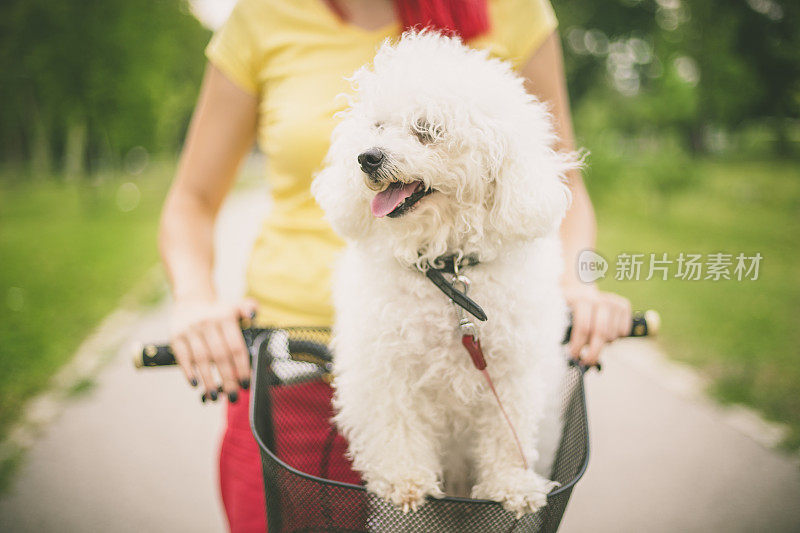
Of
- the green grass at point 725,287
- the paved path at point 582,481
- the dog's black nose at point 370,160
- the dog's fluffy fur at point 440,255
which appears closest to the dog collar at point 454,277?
the dog's fluffy fur at point 440,255

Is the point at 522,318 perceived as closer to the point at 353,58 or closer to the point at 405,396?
the point at 405,396

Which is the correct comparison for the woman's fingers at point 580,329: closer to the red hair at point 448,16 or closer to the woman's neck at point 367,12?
the red hair at point 448,16

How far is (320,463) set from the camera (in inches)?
59.2

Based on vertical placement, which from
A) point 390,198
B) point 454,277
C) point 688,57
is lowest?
point 454,277

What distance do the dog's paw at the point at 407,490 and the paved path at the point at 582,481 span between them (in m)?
2.29

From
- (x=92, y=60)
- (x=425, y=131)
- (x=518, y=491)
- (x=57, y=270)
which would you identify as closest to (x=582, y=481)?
(x=518, y=491)

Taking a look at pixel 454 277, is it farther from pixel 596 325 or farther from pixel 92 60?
pixel 92 60

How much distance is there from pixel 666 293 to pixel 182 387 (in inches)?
234

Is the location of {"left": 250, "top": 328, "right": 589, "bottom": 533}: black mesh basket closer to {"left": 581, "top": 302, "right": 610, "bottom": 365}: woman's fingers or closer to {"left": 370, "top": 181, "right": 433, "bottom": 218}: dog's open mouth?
{"left": 581, "top": 302, "right": 610, "bottom": 365}: woman's fingers

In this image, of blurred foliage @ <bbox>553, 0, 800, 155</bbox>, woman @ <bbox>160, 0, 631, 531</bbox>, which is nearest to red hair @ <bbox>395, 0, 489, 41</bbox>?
woman @ <bbox>160, 0, 631, 531</bbox>

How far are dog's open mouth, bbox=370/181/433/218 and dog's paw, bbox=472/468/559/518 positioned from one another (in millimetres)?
663

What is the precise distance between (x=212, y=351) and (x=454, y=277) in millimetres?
609

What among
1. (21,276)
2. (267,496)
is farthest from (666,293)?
(21,276)

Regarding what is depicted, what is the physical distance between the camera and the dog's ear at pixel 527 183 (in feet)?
4.04
